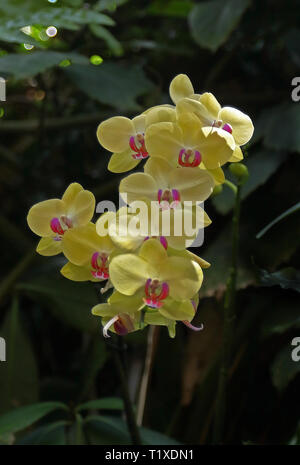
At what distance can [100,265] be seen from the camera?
0.35m

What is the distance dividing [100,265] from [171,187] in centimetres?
7

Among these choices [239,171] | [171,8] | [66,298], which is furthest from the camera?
[171,8]

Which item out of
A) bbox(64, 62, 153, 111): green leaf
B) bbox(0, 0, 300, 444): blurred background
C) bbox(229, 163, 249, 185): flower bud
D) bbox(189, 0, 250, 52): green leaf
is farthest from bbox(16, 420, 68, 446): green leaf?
bbox(189, 0, 250, 52): green leaf

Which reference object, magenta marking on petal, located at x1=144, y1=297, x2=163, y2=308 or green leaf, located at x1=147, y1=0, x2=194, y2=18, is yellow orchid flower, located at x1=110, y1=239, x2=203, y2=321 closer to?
magenta marking on petal, located at x1=144, y1=297, x2=163, y2=308

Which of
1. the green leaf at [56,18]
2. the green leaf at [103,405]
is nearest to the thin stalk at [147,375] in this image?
the green leaf at [103,405]

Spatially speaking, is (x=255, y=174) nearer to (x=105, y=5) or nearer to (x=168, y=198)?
(x=105, y=5)

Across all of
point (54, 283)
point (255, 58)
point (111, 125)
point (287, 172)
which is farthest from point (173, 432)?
point (255, 58)

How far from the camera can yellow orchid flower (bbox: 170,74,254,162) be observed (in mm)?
339

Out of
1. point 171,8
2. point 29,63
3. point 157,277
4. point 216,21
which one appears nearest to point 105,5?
point 29,63

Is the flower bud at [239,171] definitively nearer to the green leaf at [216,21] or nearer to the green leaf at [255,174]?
the green leaf at [255,174]

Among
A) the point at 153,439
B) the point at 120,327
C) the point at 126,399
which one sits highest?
the point at 120,327

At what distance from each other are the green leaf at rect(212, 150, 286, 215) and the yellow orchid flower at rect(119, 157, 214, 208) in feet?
1.18

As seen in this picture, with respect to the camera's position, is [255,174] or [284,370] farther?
[255,174]

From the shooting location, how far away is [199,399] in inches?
28.6
